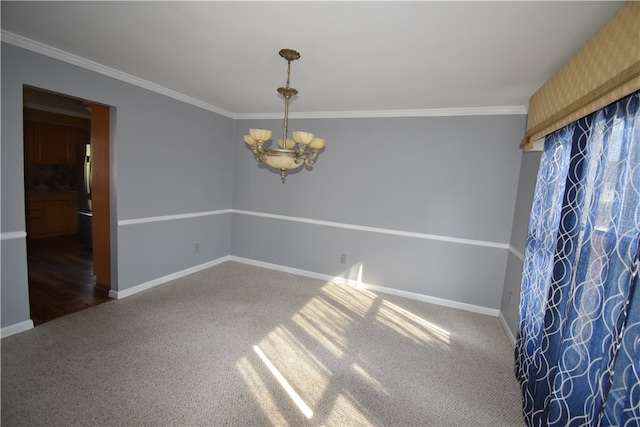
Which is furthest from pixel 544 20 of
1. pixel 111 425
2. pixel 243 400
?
pixel 111 425

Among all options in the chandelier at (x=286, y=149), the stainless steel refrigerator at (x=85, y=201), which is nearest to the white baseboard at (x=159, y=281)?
the stainless steel refrigerator at (x=85, y=201)

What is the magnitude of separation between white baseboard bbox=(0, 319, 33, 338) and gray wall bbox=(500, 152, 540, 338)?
175 inches

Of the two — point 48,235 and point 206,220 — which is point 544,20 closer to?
point 206,220

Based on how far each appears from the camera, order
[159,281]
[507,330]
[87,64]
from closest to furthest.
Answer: [87,64]
[507,330]
[159,281]

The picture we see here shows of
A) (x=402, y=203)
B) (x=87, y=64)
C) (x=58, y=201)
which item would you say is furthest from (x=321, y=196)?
(x=58, y=201)

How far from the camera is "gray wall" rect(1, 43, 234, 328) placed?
2.30 metres

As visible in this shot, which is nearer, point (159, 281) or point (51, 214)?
point (159, 281)

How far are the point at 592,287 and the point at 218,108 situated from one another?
438cm

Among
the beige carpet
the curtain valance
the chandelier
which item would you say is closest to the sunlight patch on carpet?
the beige carpet

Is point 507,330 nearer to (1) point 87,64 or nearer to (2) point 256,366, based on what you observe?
(2) point 256,366

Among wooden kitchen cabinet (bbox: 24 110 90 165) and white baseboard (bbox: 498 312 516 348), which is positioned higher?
wooden kitchen cabinet (bbox: 24 110 90 165)

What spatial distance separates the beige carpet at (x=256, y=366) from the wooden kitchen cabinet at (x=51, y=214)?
3.71 m

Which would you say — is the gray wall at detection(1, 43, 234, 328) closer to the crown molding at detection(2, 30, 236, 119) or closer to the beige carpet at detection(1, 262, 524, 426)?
the crown molding at detection(2, 30, 236, 119)

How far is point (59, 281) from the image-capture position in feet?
11.6
